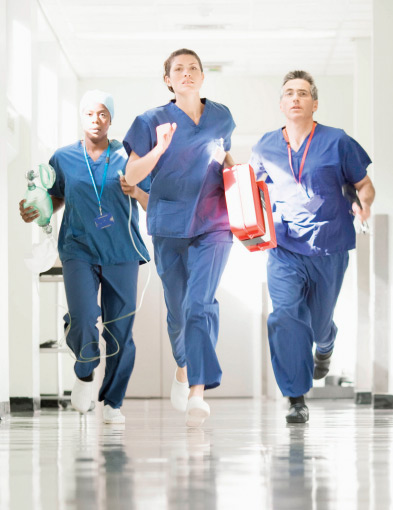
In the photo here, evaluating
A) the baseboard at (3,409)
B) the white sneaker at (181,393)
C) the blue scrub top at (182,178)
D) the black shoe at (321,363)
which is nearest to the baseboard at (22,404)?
the baseboard at (3,409)

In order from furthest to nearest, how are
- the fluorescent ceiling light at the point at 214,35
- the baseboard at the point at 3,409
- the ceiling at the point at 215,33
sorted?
the fluorescent ceiling light at the point at 214,35, the ceiling at the point at 215,33, the baseboard at the point at 3,409

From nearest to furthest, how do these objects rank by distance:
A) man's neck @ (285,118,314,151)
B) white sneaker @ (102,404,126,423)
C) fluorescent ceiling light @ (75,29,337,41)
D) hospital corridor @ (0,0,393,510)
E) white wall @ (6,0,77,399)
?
hospital corridor @ (0,0,393,510) → man's neck @ (285,118,314,151) → white sneaker @ (102,404,126,423) → white wall @ (6,0,77,399) → fluorescent ceiling light @ (75,29,337,41)

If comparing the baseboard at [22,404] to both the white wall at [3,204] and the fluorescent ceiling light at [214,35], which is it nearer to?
the white wall at [3,204]

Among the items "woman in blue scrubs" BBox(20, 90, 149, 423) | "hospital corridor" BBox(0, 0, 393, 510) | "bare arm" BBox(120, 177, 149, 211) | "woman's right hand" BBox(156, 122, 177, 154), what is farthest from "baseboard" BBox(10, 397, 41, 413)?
"woman's right hand" BBox(156, 122, 177, 154)

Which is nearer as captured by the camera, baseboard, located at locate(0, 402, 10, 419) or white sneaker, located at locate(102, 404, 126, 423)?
white sneaker, located at locate(102, 404, 126, 423)

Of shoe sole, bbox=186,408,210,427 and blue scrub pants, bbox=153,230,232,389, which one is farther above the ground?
blue scrub pants, bbox=153,230,232,389

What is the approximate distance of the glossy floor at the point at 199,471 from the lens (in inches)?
61.1

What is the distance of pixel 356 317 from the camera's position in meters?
6.67

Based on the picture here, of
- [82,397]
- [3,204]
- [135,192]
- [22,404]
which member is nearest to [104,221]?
[135,192]

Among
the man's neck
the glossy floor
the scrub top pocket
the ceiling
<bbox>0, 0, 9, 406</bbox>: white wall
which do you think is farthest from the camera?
the ceiling

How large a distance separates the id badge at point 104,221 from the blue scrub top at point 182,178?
1.08 ft

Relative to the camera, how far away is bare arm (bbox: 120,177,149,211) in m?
3.95

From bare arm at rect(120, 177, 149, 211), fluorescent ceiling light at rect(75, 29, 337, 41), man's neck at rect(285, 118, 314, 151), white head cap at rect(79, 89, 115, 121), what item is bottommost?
bare arm at rect(120, 177, 149, 211)

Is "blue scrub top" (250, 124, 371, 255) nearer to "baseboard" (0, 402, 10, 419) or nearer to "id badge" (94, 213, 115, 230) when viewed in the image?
"id badge" (94, 213, 115, 230)
